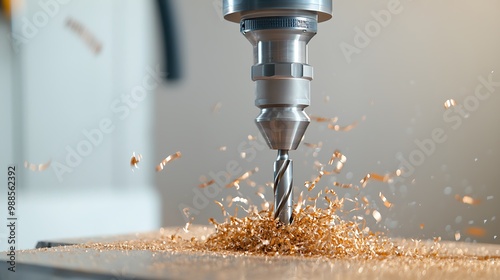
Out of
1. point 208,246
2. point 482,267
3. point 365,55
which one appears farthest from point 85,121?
point 482,267

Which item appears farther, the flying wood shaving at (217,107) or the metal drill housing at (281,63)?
the flying wood shaving at (217,107)

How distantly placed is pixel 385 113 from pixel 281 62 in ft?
3.89

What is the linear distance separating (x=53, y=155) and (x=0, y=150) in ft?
0.56

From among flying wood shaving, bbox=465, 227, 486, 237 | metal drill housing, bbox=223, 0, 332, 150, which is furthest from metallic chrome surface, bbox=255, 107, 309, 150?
flying wood shaving, bbox=465, 227, 486, 237

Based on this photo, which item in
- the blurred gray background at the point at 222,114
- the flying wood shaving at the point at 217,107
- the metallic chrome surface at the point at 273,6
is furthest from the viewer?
the flying wood shaving at the point at 217,107

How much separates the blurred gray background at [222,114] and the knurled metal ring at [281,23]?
0.99m

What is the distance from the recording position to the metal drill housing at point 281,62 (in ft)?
3.00

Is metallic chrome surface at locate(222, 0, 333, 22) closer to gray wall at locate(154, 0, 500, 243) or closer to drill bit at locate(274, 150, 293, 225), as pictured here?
drill bit at locate(274, 150, 293, 225)

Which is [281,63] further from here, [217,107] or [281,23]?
[217,107]

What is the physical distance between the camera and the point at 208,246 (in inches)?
39.6

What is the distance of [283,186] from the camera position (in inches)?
37.6

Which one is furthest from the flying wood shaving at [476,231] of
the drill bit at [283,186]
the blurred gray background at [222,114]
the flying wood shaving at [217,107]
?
the drill bit at [283,186]

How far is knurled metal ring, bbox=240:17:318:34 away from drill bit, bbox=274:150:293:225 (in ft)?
0.52

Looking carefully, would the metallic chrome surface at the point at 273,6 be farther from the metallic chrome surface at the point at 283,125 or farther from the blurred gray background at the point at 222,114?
the blurred gray background at the point at 222,114
